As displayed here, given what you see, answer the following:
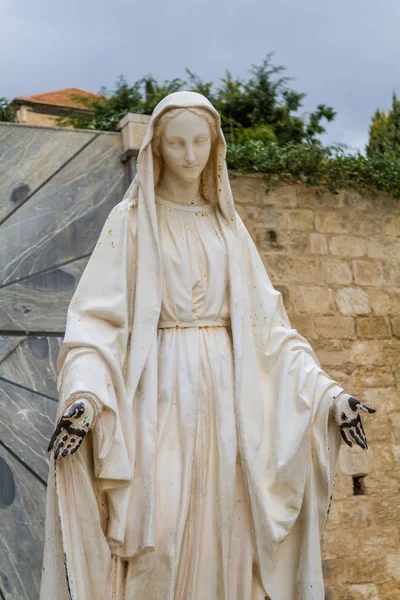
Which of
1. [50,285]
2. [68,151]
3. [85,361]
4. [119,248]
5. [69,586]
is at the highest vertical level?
[68,151]

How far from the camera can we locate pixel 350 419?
3.80 meters

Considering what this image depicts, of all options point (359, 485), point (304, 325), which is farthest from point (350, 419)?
point (359, 485)

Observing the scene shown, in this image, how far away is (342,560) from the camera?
22.9ft

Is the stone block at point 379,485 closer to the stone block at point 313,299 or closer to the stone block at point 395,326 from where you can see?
the stone block at point 395,326

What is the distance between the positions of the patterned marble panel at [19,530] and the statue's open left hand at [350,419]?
2.64 metres

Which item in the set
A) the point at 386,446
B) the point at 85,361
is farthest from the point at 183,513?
the point at 386,446

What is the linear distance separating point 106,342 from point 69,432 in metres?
0.45

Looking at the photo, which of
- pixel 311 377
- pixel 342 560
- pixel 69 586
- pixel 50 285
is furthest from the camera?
pixel 342 560

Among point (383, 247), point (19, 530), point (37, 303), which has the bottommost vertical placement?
point (19, 530)

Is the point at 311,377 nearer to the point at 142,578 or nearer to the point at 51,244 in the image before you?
the point at 142,578

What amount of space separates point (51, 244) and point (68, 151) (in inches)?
23.7

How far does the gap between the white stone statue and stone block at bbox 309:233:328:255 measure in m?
3.19

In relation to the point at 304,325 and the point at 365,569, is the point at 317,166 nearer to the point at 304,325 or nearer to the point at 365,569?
the point at 304,325

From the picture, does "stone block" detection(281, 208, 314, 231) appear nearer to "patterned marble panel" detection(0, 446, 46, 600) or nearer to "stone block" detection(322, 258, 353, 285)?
"stone block" detection(322, 258, 353, 285)
